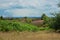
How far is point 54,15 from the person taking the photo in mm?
30609

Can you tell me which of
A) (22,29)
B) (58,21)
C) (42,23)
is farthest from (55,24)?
(42,23)

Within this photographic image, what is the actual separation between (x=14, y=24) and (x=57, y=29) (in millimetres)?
7008

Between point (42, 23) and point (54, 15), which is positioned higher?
point (54, 15)

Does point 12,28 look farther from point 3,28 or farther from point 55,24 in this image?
point 55,24

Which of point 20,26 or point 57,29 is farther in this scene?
point 20,26

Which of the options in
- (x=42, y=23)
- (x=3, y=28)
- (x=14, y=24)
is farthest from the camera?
(x=42, y=23)

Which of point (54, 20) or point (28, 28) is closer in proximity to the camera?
point (54, 20)

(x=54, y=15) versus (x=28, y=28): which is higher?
(x=54, y=15)

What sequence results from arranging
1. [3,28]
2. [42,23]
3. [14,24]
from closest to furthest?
[3,28]
[14,24]
[42,23]

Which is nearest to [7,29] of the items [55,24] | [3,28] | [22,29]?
[3,28]

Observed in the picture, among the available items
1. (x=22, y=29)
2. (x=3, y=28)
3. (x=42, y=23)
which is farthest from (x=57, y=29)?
(x=42, y=23)

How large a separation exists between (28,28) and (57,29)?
5889 mm

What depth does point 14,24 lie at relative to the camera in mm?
32500

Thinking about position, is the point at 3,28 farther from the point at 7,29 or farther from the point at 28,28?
the point at 28,28
